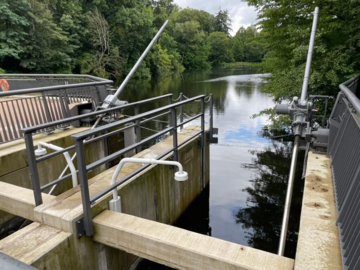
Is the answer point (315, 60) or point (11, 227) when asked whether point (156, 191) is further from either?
point (315, 60)

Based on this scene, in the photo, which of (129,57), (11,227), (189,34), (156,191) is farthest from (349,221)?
(189,34)

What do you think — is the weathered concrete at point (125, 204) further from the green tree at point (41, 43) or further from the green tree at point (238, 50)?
the green tree at point (238, 50)

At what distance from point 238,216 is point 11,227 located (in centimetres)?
449

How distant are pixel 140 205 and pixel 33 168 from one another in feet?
5.43

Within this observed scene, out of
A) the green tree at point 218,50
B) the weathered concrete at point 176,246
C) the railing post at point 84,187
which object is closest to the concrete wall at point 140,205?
the railing post at point 84,187

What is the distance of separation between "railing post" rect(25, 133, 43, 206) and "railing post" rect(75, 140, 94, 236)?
0.55 m

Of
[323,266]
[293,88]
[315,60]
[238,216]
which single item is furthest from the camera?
[293,88]

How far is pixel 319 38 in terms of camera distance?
8.02 m

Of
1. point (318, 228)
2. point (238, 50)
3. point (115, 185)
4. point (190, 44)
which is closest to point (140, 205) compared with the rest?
point (115, 185)

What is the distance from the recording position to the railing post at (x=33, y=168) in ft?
9.77

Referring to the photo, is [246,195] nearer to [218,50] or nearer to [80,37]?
[80,37]

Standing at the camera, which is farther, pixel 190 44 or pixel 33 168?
pixel 190 44

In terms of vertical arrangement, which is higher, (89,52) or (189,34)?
(189,34)

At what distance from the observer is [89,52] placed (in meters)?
36.6
